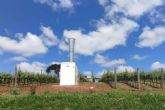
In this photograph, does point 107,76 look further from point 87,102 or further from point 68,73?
point 87,102

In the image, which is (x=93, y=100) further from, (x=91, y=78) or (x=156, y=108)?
(x=91, y=78)

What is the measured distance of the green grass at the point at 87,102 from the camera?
46.4 feet

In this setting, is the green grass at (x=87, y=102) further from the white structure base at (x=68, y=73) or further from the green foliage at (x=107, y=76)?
the green foliage at (x=107, y=76)

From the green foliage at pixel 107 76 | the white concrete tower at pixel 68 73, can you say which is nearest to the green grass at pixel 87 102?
the white concrete tower at pixel 68 73

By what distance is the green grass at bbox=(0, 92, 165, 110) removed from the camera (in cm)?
1414

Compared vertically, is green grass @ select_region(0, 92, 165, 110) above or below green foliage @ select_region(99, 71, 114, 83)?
below

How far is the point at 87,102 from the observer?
15.2 m

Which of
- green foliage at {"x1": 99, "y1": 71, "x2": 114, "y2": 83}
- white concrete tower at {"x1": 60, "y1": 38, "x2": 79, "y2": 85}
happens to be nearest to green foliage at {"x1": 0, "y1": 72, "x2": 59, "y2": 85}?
green foliage at {"x1": 99, "y1": 71, "x2": 114, "y2": 83}

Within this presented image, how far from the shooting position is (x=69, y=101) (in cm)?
1553

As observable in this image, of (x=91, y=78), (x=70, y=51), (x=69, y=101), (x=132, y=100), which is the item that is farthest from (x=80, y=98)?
(x=91, y=78)

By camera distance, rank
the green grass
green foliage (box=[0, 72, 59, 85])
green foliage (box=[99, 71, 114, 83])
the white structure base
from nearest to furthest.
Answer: the green grass
the white structure base
green foliage (box=[0, 72, 59, 85])
green foliage (box=[99, 71, 114, 83])

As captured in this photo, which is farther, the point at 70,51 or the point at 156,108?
the point at 70,51

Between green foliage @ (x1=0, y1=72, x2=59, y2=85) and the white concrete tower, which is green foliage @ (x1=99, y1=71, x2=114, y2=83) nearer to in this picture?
green foliage @ (x1=0, y1=72, x2=59, y2=85)

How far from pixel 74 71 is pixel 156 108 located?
18.4m
